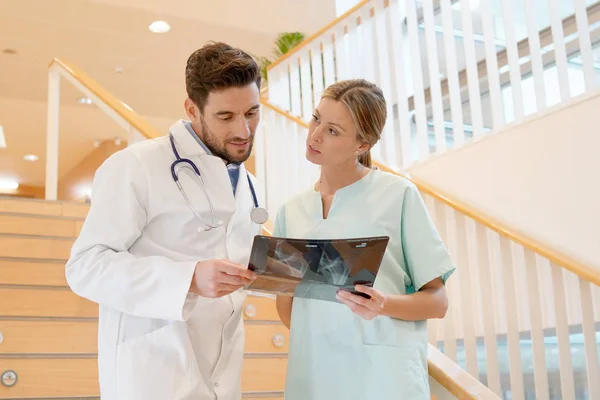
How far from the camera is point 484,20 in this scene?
13.9ft

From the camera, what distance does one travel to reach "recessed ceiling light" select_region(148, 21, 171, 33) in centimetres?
771

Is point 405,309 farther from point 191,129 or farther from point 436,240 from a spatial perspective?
point 191,129

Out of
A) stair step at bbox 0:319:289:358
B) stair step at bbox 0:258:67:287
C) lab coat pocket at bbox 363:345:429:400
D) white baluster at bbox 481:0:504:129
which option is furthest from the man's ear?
white baluster at bbox 481:0:504:129

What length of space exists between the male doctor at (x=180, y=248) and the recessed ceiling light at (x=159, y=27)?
6128 millimetres

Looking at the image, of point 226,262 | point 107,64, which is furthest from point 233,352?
point 107,64

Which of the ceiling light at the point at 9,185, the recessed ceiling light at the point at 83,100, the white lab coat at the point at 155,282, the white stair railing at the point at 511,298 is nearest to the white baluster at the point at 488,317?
the white stair railing at the point at 511,298

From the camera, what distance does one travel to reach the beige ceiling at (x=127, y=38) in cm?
746

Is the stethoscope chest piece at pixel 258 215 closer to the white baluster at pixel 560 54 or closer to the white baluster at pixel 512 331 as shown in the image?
the white baluster at pixel 512 331

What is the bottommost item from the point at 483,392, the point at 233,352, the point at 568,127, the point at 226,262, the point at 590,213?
the point at 483,392

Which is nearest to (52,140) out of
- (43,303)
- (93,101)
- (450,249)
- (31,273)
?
(93,101)

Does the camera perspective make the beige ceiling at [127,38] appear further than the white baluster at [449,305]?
Yes

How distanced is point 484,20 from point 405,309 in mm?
2975

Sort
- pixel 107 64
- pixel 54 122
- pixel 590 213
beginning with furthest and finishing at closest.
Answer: pixel 107 64
pixel 54 122
pixel 590 213

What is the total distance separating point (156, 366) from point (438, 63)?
428cm
